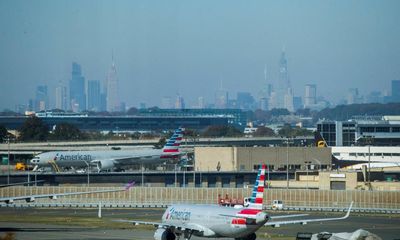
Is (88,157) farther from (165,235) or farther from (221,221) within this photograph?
(221,221)

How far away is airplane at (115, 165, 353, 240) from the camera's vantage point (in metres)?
67.7

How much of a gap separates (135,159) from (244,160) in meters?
27.6

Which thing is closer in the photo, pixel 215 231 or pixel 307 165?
pixel 215 231

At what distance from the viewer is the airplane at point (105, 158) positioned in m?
170

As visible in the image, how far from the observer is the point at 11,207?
11038 cm

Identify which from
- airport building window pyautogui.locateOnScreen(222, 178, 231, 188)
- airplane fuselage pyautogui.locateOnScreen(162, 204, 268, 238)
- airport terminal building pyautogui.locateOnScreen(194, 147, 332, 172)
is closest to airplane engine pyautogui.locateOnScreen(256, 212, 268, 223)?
airplane fuselage pyautogui.locateOnScreen(162, 204, 268, 238)

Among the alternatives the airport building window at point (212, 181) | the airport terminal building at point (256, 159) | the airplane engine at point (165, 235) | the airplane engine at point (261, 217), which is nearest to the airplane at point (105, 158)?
the airport terminal building at point (256, 159)

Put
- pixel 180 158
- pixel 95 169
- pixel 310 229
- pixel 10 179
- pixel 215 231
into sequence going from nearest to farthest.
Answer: pixel 215 231 → pixel 310 229 → pixel 10 179 → pixel 95 169 → pixel 180 158

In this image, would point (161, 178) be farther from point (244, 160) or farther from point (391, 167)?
point (391, 167)

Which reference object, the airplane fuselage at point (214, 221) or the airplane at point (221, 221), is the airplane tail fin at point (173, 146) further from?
the airplane at point (221, 221)

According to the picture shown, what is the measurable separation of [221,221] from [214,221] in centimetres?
60

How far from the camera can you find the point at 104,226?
8438cm

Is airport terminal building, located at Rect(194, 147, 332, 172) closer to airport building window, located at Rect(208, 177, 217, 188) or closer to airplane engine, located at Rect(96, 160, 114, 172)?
airport building window, located at Rect(208, 177, 217, 188)

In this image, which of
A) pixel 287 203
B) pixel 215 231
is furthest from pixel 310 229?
pixel 287 203
